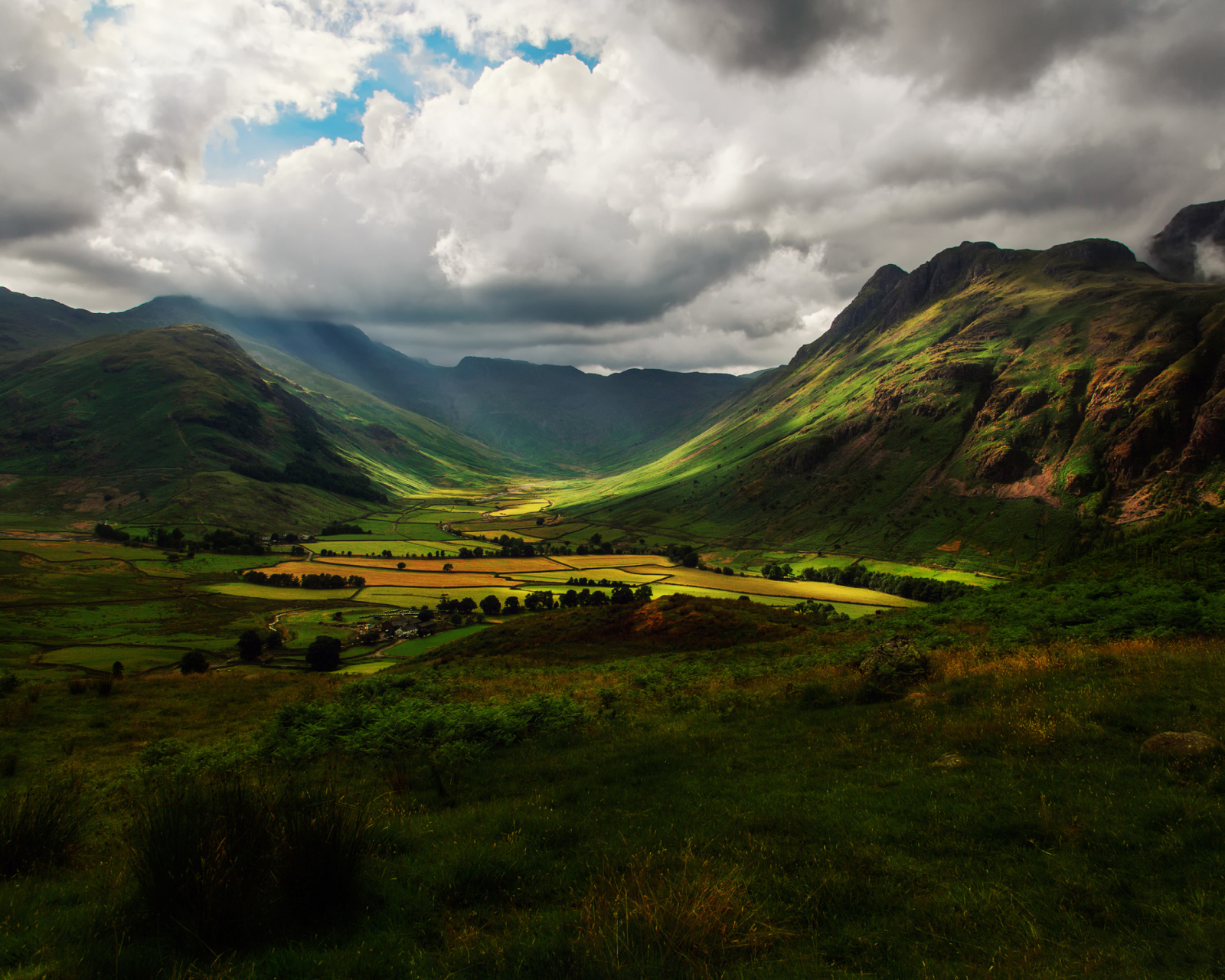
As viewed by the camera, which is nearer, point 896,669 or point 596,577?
point 896,669

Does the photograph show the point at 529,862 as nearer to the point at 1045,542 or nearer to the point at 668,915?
the point at 668,915

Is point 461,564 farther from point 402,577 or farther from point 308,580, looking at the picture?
point 308,580

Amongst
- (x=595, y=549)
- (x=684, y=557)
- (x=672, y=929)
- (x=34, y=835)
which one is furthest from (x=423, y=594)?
(x=672, y=929)

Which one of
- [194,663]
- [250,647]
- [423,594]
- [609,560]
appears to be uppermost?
[194,663]

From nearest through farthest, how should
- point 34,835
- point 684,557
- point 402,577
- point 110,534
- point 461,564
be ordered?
point 34,835
point 402,577
point 461,564
point 110,534
point 684,557

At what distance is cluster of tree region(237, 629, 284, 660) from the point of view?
6681 cm

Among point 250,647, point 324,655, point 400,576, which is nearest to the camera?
point 324,655

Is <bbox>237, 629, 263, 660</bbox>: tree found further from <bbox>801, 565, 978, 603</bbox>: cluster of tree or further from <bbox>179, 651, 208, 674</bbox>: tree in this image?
<bbox>801, 565, 978, 603</bbox>: cluster of tree

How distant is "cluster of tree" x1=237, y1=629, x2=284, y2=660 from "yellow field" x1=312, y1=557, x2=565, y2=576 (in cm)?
5701

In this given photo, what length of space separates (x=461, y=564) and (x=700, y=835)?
14495 cm

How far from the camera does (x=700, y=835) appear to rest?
950cm

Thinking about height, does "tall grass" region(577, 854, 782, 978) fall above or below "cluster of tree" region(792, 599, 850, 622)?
above

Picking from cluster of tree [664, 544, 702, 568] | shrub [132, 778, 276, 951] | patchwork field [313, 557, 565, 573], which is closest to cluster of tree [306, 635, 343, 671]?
shrub [132, 778, 276, 951]

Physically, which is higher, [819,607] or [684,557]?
[819,607]
